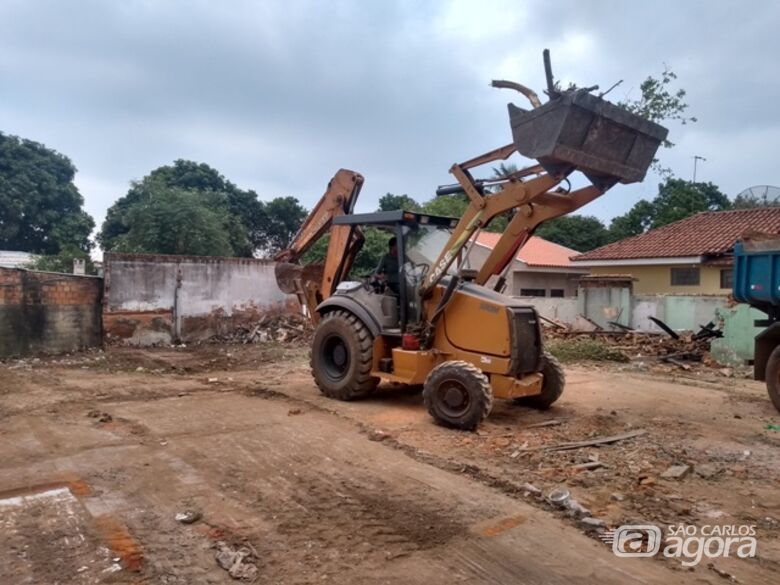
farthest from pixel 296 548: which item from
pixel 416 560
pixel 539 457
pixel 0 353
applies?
pixel 0 353

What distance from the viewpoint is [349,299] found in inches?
326

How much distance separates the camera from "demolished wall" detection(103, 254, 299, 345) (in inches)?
552

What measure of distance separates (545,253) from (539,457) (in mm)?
23416

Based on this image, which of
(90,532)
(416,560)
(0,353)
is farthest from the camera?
(0,353)

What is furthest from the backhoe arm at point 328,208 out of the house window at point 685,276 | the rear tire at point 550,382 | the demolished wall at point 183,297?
the house window at point 685,276

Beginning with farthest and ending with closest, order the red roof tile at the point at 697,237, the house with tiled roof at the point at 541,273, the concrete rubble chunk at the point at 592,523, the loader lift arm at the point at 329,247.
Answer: the house with tiled roof at the point at 541,273 < the red roof tile at the point at 697,237 < the loader lift arm at the point at 329,247 < the concrete rubble chunk at the point at 592,523

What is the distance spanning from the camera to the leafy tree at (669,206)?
31.4m

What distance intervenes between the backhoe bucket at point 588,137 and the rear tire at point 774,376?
→ 3.31 metres

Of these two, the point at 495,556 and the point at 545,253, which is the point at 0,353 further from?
the point at 545,253

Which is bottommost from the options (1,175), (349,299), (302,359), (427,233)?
(302,359)

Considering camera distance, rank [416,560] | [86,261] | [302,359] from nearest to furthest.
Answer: [416,560], [302,359], [86,261]

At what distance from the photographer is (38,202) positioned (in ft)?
96.5
